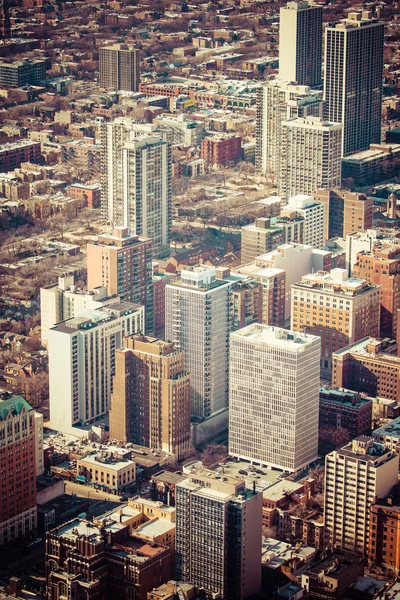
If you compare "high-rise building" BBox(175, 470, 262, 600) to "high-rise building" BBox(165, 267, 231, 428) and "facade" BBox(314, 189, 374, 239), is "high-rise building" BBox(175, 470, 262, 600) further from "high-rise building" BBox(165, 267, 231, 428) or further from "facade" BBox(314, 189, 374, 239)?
"facade" BBox(314, 189, 374, 239)

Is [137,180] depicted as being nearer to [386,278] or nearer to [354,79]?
[386,278]

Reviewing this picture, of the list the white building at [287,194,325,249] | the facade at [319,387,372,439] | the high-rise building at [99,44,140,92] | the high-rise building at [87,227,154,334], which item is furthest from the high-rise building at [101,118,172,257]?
the high-rise building at [99,44,140,92]

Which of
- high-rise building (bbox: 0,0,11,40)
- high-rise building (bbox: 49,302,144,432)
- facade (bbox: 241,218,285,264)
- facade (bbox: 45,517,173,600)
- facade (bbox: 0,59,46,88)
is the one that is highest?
high-rise building (bbox: 0,0,11,40)

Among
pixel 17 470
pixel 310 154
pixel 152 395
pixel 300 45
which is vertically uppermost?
pixel 300 45

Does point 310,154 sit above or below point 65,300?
above

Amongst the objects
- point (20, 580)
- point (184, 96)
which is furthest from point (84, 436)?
point (184, 96)

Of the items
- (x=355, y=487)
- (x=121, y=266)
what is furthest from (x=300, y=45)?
(x=355, y=487)

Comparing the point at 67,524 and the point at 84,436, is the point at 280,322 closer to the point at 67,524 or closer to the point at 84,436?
the point at 84,436
